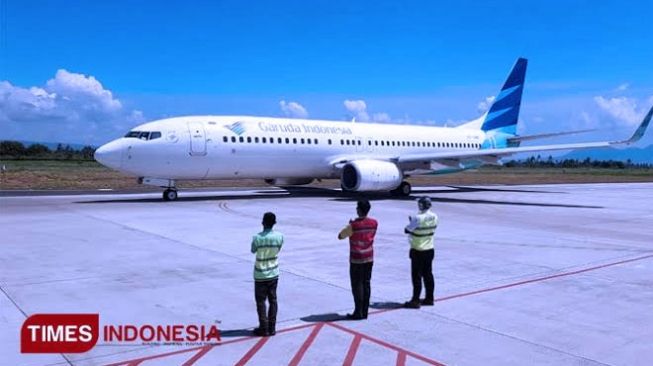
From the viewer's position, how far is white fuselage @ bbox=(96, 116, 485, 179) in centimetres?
2134

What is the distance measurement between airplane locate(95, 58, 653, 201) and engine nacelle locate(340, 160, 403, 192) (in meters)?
0.04

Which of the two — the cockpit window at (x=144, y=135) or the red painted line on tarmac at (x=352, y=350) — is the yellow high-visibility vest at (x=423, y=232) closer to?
the red painted line on tarmac at (x=352, y=350)

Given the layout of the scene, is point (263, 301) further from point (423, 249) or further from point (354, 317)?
point (423, 249)

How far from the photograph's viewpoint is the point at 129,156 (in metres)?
21.0

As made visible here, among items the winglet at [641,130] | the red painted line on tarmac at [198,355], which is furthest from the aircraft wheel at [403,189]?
the red painted line on tarmac at [198,355]

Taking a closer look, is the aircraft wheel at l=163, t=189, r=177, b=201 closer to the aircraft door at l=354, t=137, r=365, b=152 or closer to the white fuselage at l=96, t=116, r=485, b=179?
the white fuselage at l=96, t=116, r=485, b=179

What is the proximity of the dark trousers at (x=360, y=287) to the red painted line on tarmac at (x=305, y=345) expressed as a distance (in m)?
0.51

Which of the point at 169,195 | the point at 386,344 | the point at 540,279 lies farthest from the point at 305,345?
the point at 169,195

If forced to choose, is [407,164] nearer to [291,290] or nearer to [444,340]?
[291,290]

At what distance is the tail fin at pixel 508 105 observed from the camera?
34812 millimetres

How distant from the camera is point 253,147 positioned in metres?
23.7

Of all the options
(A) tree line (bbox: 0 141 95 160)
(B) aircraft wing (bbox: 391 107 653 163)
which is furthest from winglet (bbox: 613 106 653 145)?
(A) tree line (bbox: 0 141 95 160)

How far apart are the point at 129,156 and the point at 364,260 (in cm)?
1629

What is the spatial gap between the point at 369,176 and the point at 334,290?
16.2 metres
